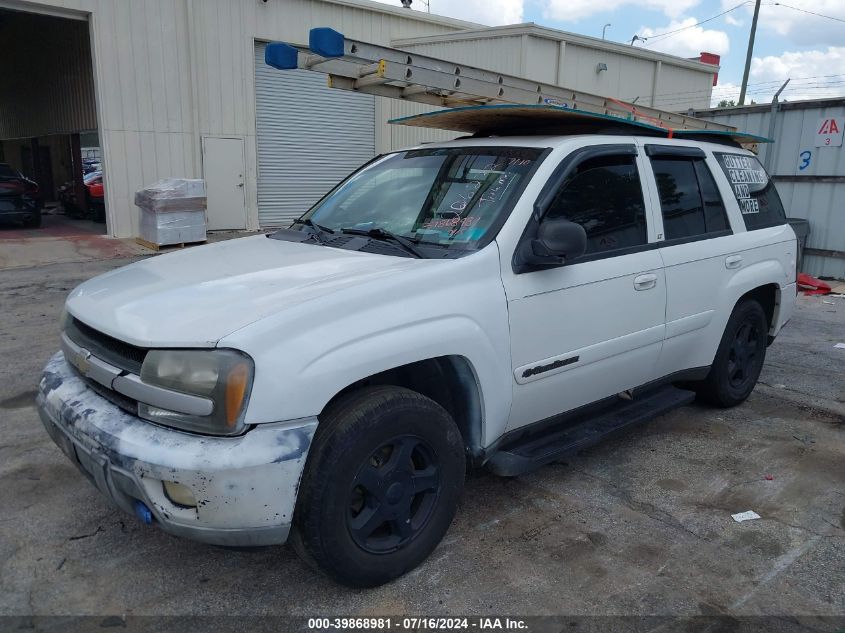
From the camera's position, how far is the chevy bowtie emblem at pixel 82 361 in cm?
273

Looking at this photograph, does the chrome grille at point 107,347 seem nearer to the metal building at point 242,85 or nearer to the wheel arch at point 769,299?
the wheel arch at point 769,299

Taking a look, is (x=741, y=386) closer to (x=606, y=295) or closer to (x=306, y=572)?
(x=606, y=295)

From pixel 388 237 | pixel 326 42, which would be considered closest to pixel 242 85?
pixel 326 42

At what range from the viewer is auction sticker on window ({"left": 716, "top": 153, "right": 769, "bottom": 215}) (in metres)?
4.48

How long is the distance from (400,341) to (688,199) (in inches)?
95.0

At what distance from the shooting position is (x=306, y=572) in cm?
289

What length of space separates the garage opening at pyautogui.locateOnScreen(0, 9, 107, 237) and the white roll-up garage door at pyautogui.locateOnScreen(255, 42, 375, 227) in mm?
3552

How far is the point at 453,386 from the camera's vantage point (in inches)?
117

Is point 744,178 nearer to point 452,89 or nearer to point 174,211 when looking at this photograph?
point 452,89

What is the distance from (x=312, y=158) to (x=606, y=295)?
45.2ft

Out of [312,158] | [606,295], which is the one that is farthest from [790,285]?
[312,158]

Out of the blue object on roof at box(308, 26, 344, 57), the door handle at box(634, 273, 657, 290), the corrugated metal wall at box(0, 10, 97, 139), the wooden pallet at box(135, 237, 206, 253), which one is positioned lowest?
the wooden pallet at box(135, 237, 206, 253)

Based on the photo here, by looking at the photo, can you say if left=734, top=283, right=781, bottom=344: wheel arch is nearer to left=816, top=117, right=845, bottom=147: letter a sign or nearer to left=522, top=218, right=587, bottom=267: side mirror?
left=522, top=218, right=587, bottom=267: side mirror

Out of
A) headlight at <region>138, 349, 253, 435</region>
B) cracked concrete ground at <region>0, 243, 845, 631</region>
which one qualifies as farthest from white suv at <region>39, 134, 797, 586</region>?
cracked concrete ground at <region>0, 243, 845, 631</region>
